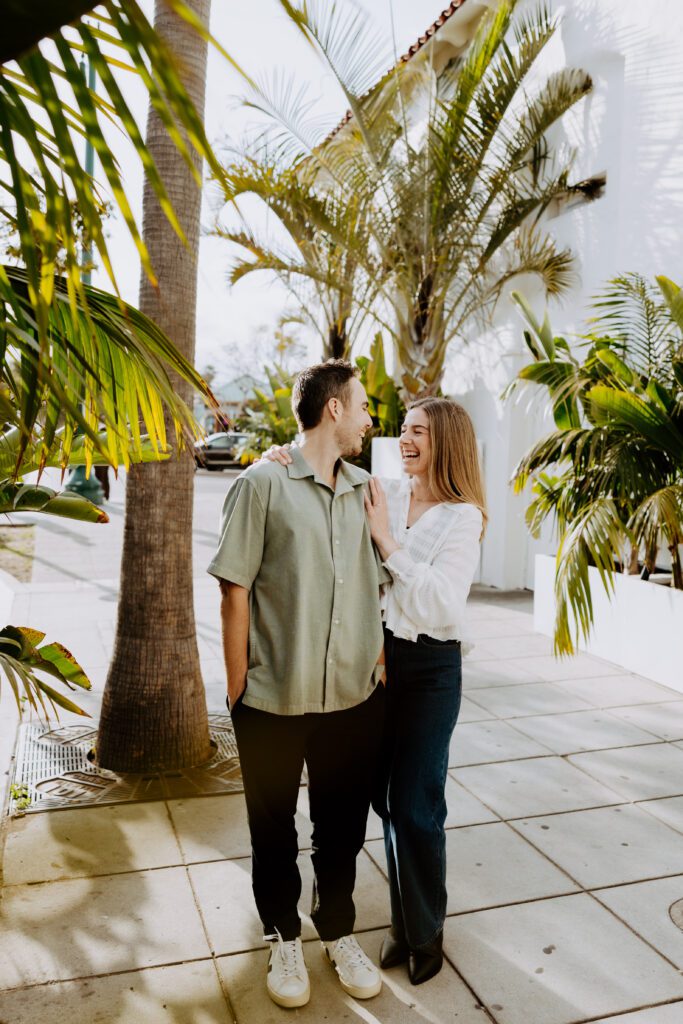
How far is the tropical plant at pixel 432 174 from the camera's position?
8453mm

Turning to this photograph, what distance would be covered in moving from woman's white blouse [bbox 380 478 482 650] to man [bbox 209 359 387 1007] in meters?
0.09

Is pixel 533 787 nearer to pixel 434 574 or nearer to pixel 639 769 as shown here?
pixel 639 769

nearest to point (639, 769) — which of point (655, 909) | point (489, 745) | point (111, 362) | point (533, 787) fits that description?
point (533, 787)

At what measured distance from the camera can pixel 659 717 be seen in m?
5.64

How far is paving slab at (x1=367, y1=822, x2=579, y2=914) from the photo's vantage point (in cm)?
342

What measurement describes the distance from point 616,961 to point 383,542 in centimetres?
172

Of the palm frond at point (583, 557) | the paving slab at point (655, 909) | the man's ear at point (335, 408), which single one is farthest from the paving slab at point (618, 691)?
the man's ear at point (335, 408)

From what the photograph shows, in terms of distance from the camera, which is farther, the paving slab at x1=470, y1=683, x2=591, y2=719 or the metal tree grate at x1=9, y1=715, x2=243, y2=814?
the paving slab at x1=470, y1=683, x2=591, y2=719

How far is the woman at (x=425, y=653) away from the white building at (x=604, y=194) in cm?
466

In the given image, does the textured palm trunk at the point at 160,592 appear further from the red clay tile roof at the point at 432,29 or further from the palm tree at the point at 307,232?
the red clay tile roof at the point at 432,29

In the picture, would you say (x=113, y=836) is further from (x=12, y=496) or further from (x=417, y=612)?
(x=417, y=612)

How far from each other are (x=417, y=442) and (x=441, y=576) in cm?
48

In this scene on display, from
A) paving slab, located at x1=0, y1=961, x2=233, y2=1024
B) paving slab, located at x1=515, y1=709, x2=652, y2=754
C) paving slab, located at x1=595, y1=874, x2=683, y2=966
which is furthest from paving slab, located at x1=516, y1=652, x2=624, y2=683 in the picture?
paving slab, located at x1=0, y1=961, x2=233, y2=1024

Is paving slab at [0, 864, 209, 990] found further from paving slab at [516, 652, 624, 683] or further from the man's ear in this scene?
paving slab at [516, 652, 624, 683]
